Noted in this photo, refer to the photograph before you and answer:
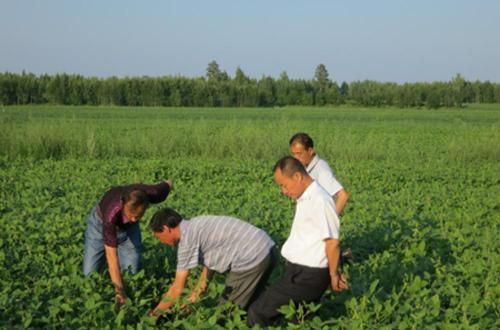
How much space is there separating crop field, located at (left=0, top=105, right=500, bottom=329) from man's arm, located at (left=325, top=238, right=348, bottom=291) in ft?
0.63

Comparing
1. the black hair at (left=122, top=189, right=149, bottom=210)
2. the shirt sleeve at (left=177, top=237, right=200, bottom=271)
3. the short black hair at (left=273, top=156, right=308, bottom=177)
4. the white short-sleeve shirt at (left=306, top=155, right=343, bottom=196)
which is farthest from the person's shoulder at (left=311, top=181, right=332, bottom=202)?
the white short-sleeve shirt at (left=306, top=155, right=343, bottom=196)

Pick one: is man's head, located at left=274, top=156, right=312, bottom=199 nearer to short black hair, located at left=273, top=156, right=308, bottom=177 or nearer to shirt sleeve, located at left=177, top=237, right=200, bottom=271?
short black hair, located at left=273, top=156, right=308, bottom=177

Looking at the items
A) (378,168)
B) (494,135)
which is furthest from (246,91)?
(378,168)

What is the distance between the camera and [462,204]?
35.4 feet

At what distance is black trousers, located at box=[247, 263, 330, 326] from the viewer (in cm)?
442

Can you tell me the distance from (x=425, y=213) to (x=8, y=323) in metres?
7.00

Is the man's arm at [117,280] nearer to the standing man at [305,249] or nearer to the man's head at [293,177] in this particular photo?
the standing man at [305,249]

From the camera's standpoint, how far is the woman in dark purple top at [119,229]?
16.1 feet

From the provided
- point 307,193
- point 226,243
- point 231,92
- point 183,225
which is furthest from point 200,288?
point 231,92

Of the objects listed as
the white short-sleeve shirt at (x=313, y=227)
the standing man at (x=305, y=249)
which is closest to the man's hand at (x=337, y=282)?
the standing man at (x=305, y=249)

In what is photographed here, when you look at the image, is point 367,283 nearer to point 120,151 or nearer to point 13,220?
point 13,220

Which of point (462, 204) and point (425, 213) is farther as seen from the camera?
point (462, 204)

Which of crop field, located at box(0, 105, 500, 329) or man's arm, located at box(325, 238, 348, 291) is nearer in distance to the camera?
man's arm, located at box(325, 238, 348, 291)

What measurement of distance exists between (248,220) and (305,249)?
3819mm
